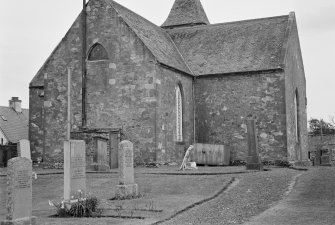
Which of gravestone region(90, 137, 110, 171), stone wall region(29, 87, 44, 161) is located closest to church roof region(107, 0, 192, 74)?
→ gravestone region(90, 137, 110, 171)

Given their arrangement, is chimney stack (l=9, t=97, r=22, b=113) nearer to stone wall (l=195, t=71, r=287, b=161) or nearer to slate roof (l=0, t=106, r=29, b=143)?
slate roof (l=0, t=106, r=29, b=143)

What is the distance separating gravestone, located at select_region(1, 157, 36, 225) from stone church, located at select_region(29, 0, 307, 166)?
1573 cm

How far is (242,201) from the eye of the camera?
688 inches

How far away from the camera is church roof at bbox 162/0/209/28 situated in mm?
47094

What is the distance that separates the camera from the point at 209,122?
112ft

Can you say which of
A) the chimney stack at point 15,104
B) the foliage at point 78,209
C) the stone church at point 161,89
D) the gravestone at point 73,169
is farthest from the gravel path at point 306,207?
the chimney stack at point 15,104

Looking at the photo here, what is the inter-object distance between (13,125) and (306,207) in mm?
52183

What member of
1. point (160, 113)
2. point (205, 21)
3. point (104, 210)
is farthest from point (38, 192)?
point (205, 21)

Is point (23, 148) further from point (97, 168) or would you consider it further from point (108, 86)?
point (108, 86)

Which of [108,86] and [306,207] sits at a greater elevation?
[108,86]

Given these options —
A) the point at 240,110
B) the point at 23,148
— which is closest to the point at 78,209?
the point at 23,148

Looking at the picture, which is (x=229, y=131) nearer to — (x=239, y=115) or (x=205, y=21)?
(x=239, y=115)

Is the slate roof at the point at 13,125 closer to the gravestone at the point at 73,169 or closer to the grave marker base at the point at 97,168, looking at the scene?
the grave marker base at the point at 97,168

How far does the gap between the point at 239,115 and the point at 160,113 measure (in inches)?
234
